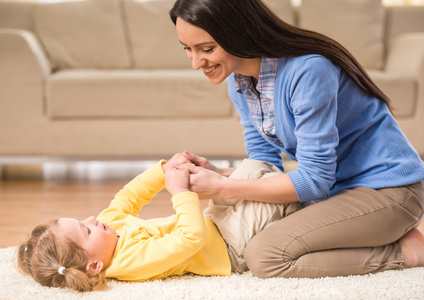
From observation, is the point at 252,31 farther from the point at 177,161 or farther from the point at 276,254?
the point at 276,254

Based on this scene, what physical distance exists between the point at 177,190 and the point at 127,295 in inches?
11.6

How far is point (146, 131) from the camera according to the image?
9.42 ft

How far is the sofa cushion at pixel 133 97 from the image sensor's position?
9.31ft

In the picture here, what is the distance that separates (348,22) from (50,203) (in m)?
2.20

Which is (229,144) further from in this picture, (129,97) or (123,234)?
(123,234)

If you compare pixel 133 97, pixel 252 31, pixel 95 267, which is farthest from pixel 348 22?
pixel 95 267

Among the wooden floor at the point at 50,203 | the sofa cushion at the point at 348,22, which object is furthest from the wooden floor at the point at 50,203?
the sofa cushion at the point at 348,22

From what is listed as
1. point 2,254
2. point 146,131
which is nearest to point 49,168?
point 146,131

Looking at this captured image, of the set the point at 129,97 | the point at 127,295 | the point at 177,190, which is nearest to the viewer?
the point at 127,295

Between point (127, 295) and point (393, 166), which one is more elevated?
point (393, 166)

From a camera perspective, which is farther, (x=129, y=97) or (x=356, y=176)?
(x=129, y=97)

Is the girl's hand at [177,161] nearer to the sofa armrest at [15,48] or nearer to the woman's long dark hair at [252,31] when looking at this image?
the woman's long dark hair at [252,31]

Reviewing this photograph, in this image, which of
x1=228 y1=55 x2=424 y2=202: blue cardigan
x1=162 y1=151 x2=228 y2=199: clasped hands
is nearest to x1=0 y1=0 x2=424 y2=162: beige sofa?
x1=228 y1=55 x2=424 y2=202: blue cardigan

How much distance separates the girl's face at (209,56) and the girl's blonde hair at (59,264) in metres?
0.56
